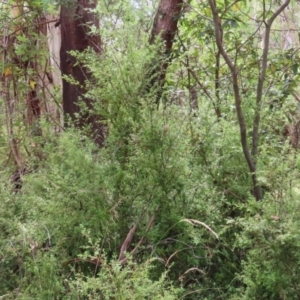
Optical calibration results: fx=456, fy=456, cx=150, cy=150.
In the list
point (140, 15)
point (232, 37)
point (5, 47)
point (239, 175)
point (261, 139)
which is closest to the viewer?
point (239, 175)

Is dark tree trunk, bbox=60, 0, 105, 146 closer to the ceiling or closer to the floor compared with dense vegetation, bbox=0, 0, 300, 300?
closer to the ceiling

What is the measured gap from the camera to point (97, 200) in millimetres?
1760

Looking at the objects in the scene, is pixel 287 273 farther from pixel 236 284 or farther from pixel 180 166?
pixel 180 166

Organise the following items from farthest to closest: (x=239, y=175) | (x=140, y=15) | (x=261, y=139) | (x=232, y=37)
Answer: (x=232, y=37)
(x=140, y=15)
(x=261, y=139)
(x=239, y=175)

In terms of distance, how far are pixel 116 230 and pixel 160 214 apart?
0.18 m

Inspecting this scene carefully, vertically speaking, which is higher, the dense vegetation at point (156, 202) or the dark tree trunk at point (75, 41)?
the dark tree trunk at point (75, 41)

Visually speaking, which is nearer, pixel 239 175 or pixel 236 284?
pixel 236 284

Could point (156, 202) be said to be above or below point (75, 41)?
below

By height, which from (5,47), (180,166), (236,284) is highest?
(5,47)

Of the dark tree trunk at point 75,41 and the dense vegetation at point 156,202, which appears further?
the dark tree trunk at point 75,41

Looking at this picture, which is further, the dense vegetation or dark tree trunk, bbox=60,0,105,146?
dark tree trunk, bbox=60,0,105,146

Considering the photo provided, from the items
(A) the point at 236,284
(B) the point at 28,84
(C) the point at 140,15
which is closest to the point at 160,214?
(A) the point at 236,284

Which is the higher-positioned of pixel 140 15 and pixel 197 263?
pixel 140 15

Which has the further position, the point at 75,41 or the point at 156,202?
the point at 75,41
